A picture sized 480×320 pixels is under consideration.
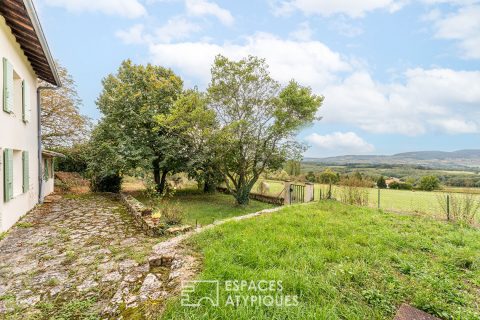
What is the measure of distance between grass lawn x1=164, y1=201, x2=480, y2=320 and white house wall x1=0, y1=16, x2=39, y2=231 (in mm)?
5004

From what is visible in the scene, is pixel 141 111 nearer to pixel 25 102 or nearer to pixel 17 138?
pixel 25 102

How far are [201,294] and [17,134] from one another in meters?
7.25

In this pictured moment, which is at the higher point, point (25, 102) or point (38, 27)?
point (38, 27)

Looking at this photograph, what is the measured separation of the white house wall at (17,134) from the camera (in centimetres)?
536

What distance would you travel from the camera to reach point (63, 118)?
14.7 metres

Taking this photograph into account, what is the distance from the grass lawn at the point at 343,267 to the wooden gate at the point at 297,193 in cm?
525

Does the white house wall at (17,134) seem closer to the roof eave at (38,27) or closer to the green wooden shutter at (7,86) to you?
the green wooden shutter at (7,86)

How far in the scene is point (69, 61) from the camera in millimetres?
15148

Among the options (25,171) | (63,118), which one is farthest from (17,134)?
(63,118)

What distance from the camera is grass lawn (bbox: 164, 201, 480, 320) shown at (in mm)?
2367

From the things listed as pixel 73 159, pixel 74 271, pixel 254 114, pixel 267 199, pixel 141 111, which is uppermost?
pixel 141 111

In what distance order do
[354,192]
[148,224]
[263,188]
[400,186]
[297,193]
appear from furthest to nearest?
[400,186], [263,188], [297,193], [354,192], [148,224]

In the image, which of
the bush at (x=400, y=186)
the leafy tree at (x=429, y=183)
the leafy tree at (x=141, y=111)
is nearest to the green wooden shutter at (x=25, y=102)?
the leafy tree at (x=141, y=111)

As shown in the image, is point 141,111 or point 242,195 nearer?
point 141,111
